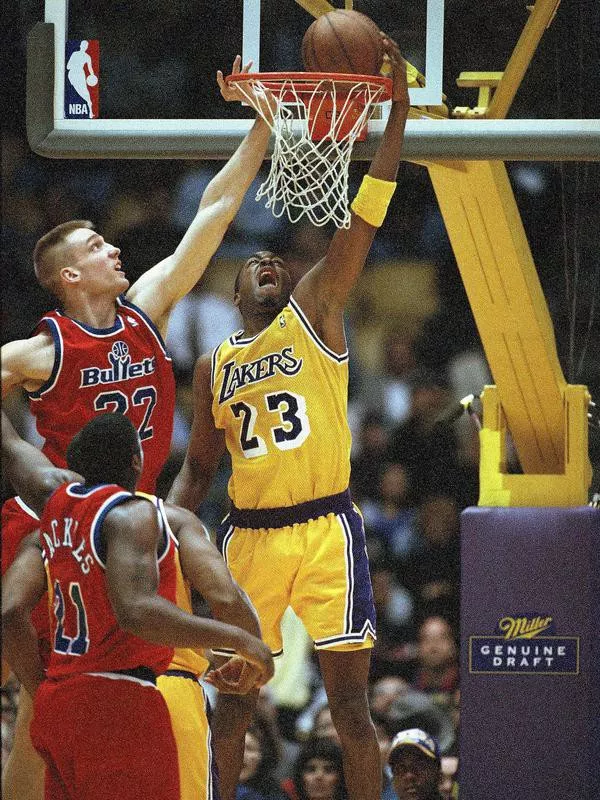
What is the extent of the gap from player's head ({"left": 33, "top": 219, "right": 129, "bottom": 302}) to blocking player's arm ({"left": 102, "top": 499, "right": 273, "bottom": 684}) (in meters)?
1.46

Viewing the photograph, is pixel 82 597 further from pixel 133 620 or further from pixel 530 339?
pixel 530 339

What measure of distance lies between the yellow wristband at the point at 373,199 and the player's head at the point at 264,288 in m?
0.55

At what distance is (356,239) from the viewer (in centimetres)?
526

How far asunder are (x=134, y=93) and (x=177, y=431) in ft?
7.08

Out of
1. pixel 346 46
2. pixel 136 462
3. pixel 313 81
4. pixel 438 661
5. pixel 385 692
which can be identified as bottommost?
pixel 385 692

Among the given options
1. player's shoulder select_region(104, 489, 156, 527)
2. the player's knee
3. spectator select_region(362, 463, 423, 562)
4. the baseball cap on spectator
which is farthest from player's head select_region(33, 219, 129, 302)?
spectator select_region(362, 463, 423, 562)

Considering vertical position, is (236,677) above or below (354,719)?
above

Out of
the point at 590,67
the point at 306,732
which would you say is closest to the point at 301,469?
the point at 306,732

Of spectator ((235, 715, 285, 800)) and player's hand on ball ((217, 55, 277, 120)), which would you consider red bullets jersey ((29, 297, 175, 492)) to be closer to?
player's hand on ball ((217, 55, 277, 120))

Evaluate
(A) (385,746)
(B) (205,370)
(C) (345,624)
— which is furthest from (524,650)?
(B) (205,370)

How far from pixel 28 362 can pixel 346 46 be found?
1.59m

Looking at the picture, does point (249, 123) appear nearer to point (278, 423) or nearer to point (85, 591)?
point (278, 423)

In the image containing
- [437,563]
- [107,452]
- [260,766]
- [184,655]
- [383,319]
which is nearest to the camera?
[107,452]

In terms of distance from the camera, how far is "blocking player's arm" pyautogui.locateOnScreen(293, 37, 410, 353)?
16.9ft
